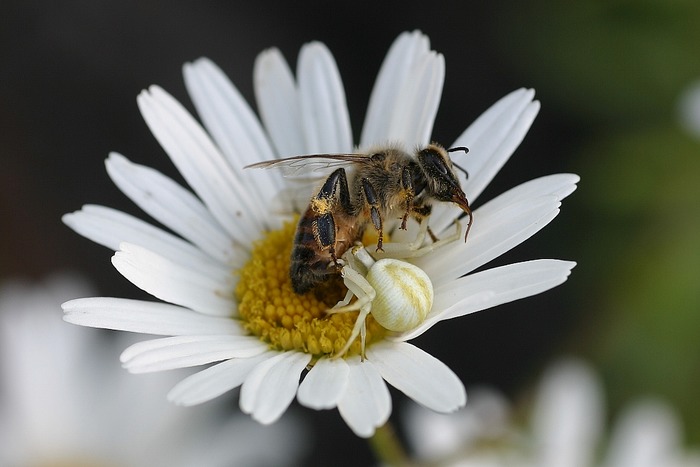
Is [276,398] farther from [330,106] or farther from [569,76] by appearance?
[569,76]

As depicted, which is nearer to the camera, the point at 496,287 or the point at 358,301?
the point at 496,287

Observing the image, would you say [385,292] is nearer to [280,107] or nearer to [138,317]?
[138,317]

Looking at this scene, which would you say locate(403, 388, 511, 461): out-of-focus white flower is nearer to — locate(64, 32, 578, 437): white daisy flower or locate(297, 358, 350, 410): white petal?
locate(64, 32, 578, 437): white daisy flower

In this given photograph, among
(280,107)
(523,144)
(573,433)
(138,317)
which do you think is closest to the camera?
(138,317)

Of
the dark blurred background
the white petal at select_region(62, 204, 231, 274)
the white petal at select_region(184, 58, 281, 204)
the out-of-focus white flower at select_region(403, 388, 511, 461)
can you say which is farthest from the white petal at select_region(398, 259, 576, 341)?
the dark blurred background

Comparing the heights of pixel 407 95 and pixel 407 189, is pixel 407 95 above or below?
above

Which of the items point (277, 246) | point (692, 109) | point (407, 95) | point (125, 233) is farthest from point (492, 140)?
point (692, 109)

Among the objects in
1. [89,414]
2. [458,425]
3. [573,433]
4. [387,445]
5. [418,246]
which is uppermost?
[418,246]

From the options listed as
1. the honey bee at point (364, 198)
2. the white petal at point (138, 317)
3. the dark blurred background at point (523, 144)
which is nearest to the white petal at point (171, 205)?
the white petal at point (138, 317)
